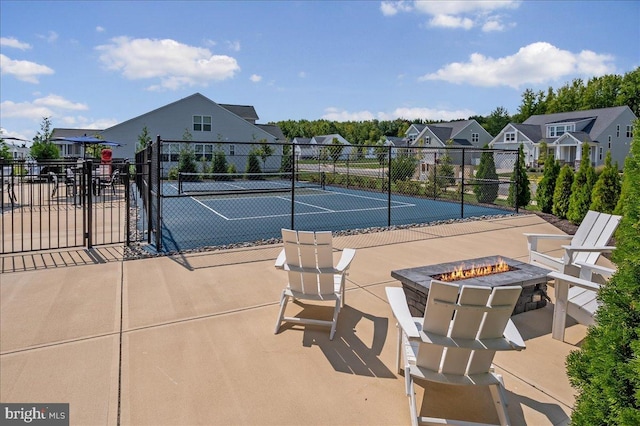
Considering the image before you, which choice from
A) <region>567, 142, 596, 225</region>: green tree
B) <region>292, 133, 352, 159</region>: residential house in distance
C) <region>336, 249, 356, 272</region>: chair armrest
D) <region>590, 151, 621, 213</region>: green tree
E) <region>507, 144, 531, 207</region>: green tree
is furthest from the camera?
<region>507, 144, 531, 207</region>: green tree

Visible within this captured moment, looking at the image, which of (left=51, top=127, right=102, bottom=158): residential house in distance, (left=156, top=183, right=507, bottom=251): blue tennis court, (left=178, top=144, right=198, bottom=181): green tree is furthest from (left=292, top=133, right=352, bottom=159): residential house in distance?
(left=51, top=127, right=102, bottom=158): residential house in distance

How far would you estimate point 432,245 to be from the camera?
23.9 feet

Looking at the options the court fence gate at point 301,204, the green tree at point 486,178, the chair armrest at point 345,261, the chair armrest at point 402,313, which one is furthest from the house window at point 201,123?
the chair armrest at point 402,313

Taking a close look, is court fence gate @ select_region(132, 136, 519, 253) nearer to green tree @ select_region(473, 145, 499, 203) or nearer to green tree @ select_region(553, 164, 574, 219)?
green tree @ select_region(473, 145, 499, 203)

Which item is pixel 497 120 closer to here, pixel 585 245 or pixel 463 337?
pixel 585 245

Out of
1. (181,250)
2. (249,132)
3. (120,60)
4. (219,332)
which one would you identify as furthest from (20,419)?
(249,132)

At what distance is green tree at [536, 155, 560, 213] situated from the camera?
11.2 m

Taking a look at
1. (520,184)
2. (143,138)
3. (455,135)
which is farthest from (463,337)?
(455,135)

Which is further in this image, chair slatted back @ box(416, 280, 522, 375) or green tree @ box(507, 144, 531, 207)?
green tree @ box(507, 144, 531, 207)

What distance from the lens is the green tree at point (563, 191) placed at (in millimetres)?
10523

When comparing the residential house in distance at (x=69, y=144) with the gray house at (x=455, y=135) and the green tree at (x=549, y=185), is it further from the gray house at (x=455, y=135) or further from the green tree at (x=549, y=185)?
the gray house at (x=455, y=135)

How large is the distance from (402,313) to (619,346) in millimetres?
1370

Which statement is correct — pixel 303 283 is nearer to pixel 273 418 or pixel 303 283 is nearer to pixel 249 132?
pixel 273 418

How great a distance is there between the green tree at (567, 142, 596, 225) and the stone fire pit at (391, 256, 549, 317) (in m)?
6.50
